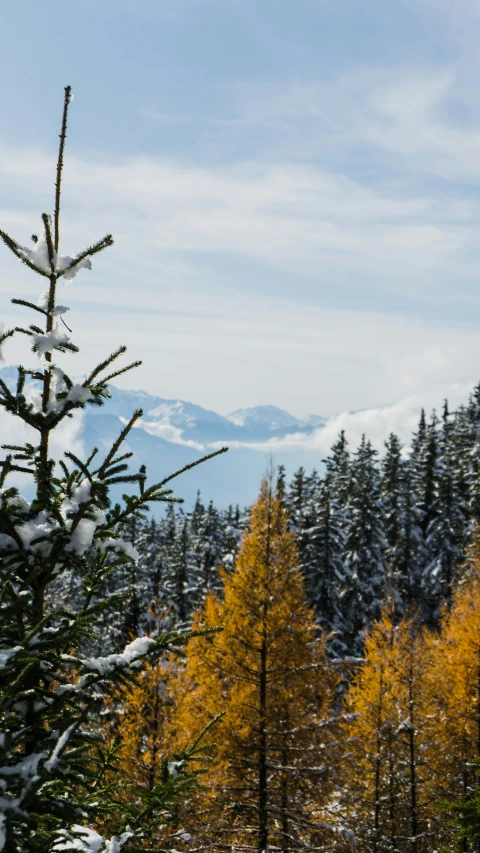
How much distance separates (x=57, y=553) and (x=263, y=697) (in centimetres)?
864

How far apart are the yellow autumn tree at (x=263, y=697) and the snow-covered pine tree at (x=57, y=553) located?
7.04 meters

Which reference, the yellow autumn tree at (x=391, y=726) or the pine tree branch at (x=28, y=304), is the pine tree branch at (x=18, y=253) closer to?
the pine tree branch at (x=28, y=304)

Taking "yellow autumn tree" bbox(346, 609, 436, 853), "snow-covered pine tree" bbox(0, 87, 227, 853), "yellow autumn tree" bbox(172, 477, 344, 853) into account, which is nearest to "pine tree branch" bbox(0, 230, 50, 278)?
"snow-covered pine tree" bbox(0, 87, 227, 853)

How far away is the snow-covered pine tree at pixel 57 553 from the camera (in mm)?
4215

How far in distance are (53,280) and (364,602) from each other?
44.3 metres

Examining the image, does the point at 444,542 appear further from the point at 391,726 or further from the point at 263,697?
the point at 263,697

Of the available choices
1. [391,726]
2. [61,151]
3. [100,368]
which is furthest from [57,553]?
[391,726]

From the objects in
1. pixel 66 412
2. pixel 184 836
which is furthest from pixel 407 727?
pixel 66 412

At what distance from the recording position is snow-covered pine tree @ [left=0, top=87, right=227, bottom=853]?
4.21m

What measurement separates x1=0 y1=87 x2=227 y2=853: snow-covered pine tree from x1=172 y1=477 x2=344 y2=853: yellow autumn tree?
7.04m

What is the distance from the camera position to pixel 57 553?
4.48 metres

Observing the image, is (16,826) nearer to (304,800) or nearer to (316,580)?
(304,800)

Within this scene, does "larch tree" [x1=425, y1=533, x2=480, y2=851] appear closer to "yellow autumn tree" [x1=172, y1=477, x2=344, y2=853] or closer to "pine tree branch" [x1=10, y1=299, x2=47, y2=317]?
"yellow autumn tree" [x1=172, y1=477, x2=344, y2=853]

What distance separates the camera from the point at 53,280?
4.80m
